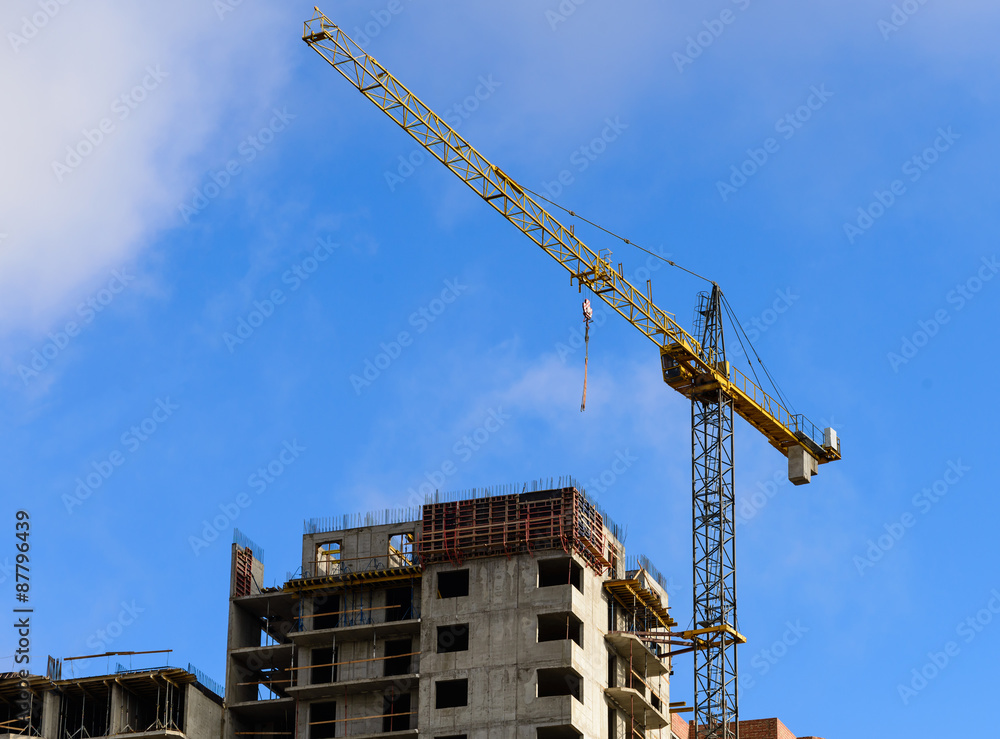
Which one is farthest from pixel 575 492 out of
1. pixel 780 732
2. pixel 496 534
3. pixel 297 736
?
pixel 780 732

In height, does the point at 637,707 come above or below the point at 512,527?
below

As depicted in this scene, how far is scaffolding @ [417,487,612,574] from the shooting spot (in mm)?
105250

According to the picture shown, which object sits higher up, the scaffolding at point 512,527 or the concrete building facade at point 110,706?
the scaffolding at point 512,527

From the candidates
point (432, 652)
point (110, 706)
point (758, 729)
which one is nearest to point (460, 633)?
point (432, 652)

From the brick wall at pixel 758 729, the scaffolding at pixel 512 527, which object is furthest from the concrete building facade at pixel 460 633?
the brick wall at pixel 758 729

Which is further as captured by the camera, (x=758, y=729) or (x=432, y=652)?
(x=758, y=729)

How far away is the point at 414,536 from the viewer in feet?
359

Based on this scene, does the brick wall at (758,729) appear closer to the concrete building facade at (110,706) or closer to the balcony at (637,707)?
the balcony at (637,707)

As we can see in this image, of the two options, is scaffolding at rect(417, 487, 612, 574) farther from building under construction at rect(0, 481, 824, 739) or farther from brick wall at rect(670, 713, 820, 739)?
brick wall at rect(670, 713, 820, 739)

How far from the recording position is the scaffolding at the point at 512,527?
105250 mm

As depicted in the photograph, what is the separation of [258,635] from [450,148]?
33.9m

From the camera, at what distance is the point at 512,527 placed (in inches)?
4161

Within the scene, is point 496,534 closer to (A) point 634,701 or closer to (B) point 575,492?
(B) point 575,492

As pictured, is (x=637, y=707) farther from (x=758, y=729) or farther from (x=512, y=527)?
(x=758, y=729)
